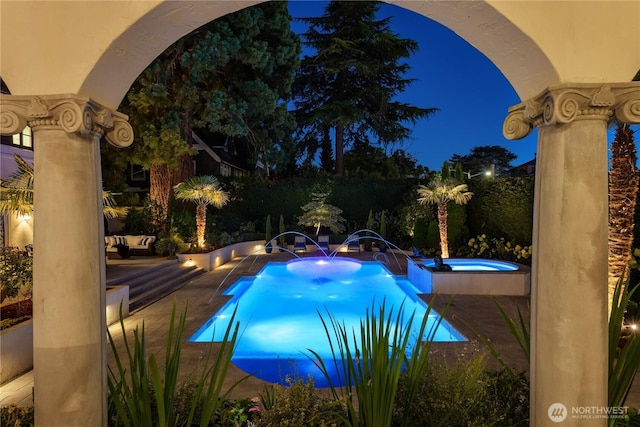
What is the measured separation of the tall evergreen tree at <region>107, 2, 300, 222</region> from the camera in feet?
47.8

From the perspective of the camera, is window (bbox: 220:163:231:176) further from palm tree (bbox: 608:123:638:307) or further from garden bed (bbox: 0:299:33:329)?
palm tree (bbox: 608:123:638:307)

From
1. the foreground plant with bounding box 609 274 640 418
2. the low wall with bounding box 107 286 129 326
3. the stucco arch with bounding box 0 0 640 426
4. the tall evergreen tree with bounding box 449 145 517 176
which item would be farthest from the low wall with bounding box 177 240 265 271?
the tall evergreen tree with bounding box 449 145 517 176

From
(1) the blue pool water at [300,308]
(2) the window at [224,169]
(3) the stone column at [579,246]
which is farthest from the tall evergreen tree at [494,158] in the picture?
(3) the stone column at [579,246]

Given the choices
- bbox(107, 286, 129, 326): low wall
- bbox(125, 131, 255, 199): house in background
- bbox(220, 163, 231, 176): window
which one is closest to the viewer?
bbox(107, 286, 129, 326): low wall

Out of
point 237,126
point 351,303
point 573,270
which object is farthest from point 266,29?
point 573,270

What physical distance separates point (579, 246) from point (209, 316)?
21.1 feet

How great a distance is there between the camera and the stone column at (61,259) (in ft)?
8.18

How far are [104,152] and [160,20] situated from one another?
18120 millimetres

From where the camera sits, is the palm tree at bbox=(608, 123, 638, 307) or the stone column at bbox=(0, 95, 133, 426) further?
the palm tree at bbox=(608, 123, 638, 307)

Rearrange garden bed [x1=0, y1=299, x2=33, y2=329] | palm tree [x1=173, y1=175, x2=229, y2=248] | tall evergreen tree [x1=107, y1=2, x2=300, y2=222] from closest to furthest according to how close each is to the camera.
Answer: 1. garden bed [x1=0, y1=299, x2=33, y2=329]
2. palm tree [x1=173, y1=175, x2=229, y2=248]
3. tall evergreen tree [x1=107, y1=2, x2=300, y2=222]

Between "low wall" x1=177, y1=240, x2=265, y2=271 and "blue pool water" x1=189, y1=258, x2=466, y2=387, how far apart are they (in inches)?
77.2

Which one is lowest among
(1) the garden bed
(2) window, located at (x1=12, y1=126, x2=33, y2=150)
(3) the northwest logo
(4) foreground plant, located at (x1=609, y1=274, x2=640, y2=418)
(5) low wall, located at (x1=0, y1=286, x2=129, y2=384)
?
(5) low wall, located at (x1=0, y1=286, x2=129, y2=384)

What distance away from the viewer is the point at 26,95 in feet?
8.23

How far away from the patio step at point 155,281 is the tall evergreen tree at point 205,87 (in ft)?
18.7
